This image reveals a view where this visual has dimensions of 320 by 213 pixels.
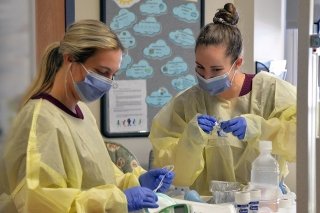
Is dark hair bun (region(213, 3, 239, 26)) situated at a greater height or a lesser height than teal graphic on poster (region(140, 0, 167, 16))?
lesser

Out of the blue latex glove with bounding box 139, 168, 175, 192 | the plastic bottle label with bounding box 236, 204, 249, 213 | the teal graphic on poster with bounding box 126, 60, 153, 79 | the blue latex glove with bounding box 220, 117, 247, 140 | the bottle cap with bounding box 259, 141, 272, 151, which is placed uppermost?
the teal graphic on poster with bounding box 126, 60, 153, 79

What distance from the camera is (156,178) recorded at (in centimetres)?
155

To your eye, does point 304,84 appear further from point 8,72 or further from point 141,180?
point 8,72

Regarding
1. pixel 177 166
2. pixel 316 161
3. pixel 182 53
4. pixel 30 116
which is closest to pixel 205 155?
pixel 177 166

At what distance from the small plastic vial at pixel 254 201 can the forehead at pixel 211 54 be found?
502 mm

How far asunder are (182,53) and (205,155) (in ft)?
4.09

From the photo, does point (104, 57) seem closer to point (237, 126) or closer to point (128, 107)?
point (237, 126)

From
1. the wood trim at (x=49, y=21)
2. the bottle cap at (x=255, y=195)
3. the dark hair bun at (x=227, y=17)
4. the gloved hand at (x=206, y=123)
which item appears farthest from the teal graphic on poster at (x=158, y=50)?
the bottle cap at (x=255, y=195)

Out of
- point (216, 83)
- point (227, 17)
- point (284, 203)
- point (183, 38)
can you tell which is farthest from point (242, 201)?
point (183, 38)

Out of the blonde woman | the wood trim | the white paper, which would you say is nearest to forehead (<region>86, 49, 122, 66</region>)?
the blonde woman

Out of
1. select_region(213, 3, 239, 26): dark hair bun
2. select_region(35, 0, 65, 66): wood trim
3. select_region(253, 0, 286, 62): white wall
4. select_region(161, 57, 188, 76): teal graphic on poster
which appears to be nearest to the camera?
select_region(213, 3, 239, 26): dark hair bun

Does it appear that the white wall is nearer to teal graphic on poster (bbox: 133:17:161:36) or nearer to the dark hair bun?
teal graphic on poster (bbox: 133:17:161:36)

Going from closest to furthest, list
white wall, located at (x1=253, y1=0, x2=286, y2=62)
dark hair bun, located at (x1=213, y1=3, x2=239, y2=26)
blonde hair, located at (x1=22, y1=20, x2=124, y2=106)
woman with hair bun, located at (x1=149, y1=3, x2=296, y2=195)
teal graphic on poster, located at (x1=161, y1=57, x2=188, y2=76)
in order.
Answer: blonde hair, located at (x1=22, y1=20, x2=124, y2=106)
woman with hair bun, located at (x1=149, y1=3, x2=296, y2=195)
dark hair bun, located at (x1=213, y1=3, x2=239, y2=26)
white wall, located at (x1=253, y1=0, x2=286, y2=62)
teal graphic on poster, located at (x1=161, y1=57, x2=188, y2=76)

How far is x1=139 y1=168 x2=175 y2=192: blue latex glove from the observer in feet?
5.05
